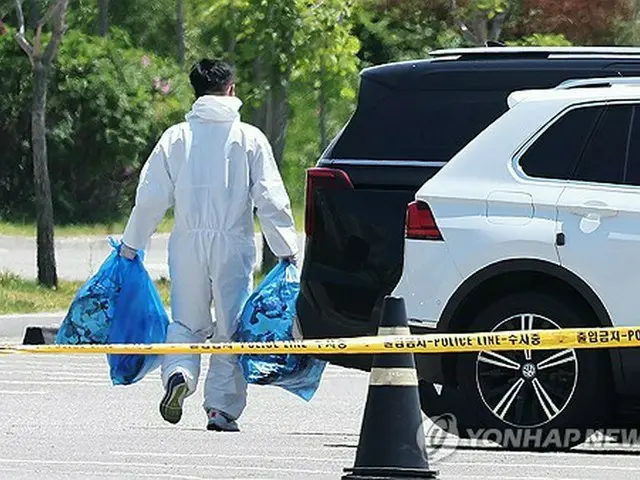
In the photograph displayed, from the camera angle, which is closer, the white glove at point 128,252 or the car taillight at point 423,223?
the car taillight at point 423,223

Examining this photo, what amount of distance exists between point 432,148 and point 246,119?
2455cm

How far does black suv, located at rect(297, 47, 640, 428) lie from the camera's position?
9.54 metres

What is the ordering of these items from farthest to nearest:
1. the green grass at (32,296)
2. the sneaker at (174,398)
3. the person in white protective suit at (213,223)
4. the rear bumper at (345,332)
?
the green grass at (32,296), the person in white protective suit at (213,223), the sneaker at (174,398), the rear bumper at (345,332)

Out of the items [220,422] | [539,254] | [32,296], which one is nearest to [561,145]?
[539,254]

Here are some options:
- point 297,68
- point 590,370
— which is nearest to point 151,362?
point 590,370

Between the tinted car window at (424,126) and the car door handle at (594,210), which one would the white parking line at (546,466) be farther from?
the tinted car window at (424,126)

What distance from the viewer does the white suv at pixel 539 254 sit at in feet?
29.5

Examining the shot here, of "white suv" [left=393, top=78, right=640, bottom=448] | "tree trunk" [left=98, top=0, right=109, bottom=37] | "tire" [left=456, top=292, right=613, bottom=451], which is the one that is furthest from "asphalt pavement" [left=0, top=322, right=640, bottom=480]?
"tree trunk" [left=98, top=0, right=109, bottom=37]

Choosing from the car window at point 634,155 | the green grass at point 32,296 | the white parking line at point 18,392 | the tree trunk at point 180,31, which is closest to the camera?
the car window at point 634,155

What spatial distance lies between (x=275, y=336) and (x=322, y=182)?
3.02ft

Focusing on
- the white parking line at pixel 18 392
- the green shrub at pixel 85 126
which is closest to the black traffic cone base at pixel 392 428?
the white parking line at pixel 18 392

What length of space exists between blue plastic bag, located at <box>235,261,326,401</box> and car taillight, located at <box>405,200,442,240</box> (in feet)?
3.73

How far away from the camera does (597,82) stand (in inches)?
376

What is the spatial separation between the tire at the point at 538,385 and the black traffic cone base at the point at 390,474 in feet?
6.71
